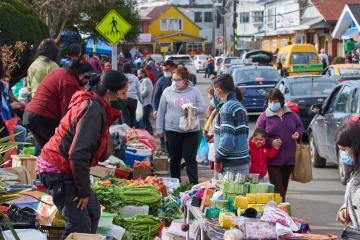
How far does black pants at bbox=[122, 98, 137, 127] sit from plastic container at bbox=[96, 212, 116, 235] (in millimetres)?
10244

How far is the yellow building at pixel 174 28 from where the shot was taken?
110125mm

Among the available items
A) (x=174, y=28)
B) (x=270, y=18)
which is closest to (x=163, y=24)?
(x=174, y=28)

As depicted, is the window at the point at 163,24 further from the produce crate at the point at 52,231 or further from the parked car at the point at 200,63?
the produce crate at the point at 52,231

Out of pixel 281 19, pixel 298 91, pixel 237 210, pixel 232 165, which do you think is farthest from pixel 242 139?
pixel 281 19

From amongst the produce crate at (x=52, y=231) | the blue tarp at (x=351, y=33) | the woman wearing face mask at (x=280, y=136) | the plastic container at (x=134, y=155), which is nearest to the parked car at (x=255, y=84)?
the plastic container at (x=134, y=155)

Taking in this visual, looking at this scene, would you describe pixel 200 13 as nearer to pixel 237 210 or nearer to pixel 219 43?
pixel 219 43

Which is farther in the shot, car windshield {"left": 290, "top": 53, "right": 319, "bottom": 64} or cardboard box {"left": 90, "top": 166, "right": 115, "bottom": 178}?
car windshield {"left": 290, "top": 53, "right": 319, "bottom": 64}

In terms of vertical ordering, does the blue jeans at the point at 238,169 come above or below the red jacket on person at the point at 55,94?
below

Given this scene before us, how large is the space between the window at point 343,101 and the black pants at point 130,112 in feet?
18.1

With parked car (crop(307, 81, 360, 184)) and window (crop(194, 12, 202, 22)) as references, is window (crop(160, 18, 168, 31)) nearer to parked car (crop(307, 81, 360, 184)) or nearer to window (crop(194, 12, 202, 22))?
window (crop(194, 12, 202, 22))

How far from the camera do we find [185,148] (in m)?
12.1

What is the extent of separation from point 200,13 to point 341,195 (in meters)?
112

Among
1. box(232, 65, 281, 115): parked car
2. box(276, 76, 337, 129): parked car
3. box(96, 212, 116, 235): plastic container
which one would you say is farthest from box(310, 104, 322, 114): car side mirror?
box(232, 65, 281, 115): parked car

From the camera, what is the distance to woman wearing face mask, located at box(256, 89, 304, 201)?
10453 millimetres
